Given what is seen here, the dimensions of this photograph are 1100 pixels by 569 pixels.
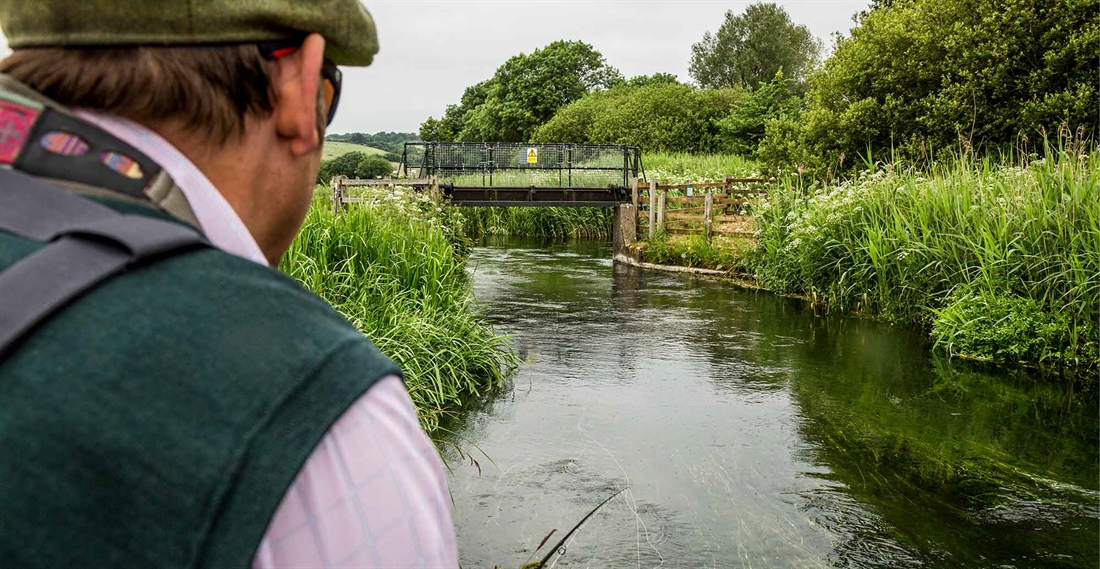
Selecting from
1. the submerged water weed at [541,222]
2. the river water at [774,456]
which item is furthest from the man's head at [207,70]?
the submerged water weed at [541,222]

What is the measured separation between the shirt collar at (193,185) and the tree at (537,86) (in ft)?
157

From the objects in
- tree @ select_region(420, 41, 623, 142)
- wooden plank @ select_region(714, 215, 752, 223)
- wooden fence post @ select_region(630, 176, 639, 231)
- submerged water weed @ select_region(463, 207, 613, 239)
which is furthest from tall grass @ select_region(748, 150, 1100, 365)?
tree @ select_region(420, 41, 623, 142)

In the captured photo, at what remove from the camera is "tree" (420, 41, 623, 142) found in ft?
161

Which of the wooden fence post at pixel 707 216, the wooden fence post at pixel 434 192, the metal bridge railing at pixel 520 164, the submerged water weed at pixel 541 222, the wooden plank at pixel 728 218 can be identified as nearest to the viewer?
the wooden fence post at pixel 434 192

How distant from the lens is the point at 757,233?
15.3 m

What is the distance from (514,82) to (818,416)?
146ft

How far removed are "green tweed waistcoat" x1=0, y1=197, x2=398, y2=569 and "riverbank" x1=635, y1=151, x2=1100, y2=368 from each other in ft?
29.6

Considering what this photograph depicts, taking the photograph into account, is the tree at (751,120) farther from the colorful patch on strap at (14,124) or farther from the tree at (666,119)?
the colorful patch on strap at (14,124)

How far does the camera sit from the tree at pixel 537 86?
49156mm

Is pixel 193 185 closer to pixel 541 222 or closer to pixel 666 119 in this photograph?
pixel 541 222

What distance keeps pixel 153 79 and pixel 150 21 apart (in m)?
0.05

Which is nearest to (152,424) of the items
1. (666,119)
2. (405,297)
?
(405,297)

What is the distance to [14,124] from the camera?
2.27 feet

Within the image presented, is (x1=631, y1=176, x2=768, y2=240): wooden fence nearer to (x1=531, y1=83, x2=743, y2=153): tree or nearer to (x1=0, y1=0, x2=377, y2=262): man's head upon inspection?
(x1=531, y1=83, x2=743, y2=153): tree
